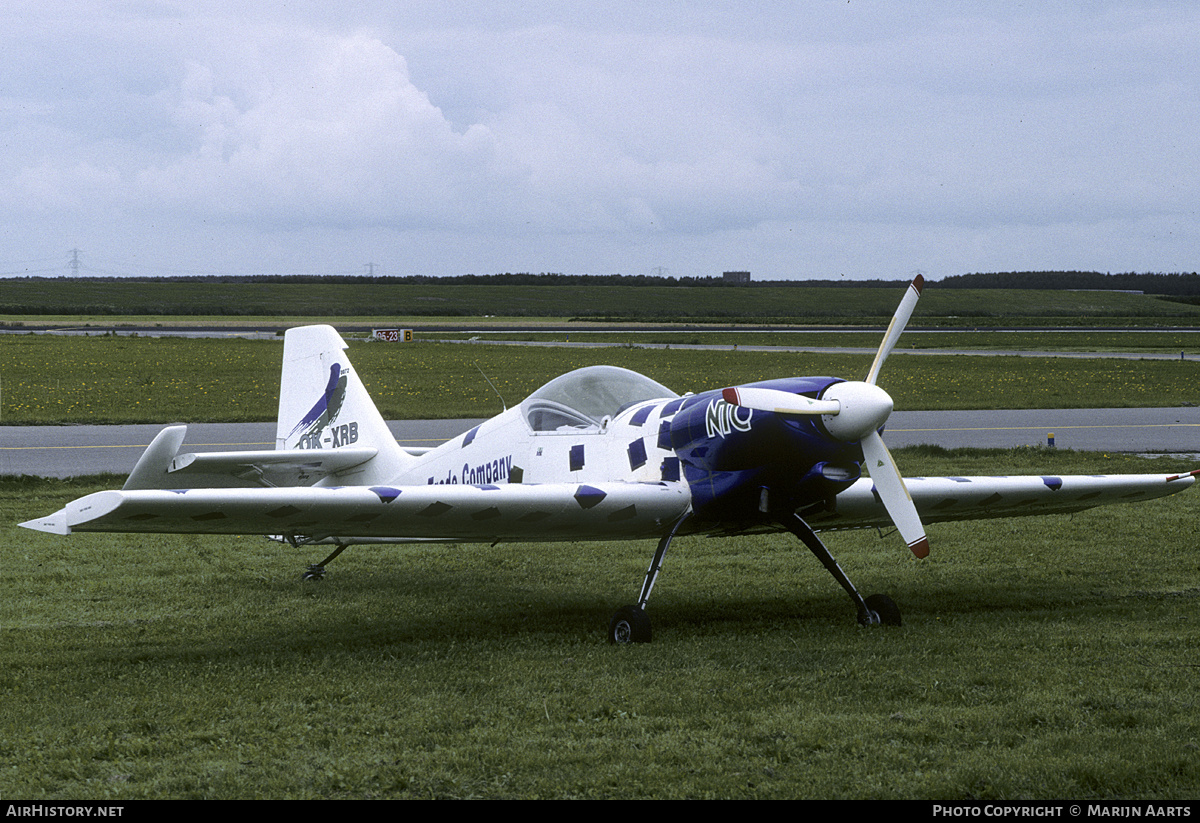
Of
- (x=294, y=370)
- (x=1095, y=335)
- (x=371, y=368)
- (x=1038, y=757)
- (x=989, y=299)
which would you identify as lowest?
(x=1038, y=757)

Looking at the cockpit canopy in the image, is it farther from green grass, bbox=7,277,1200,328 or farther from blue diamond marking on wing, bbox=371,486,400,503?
green grass, bbox=7,277,1200,328

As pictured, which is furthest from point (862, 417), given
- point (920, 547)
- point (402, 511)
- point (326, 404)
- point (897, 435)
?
point (897, 435)

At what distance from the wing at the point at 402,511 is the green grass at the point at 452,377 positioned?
59.3 feet

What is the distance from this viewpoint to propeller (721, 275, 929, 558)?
7602 mm

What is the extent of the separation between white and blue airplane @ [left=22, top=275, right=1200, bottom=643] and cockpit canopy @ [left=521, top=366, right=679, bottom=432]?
0.02 metres

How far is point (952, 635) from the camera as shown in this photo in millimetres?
8141

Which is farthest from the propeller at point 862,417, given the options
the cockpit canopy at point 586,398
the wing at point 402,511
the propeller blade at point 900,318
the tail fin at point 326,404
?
the tail fin at point 326,404

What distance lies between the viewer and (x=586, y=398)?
938cm

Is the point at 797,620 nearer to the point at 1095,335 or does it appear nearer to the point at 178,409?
the point at 178,409

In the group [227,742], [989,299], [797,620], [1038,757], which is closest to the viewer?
[1038,757]

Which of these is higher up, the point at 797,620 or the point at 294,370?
the point at 294,370

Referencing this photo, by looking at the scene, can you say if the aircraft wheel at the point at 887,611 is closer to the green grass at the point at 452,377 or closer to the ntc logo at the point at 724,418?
the ntc logo at the point at 724,418

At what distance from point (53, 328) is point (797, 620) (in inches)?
2799

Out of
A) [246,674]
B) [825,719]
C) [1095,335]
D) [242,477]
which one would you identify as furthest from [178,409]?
[1095,335]
